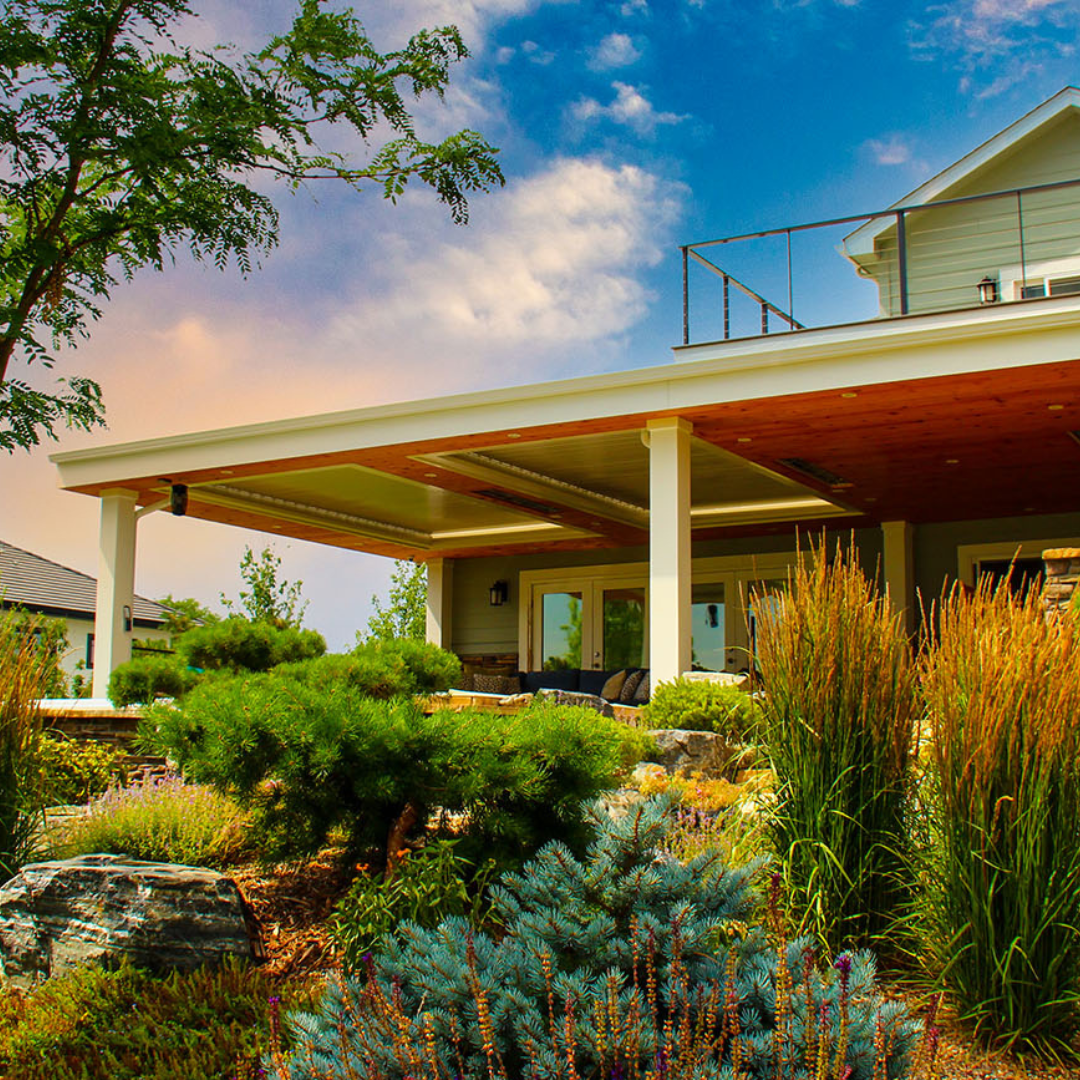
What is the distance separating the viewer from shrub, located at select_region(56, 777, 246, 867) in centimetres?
395

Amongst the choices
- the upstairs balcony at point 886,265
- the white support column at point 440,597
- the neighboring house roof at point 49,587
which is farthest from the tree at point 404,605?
the upstairs balcony at point 886,265

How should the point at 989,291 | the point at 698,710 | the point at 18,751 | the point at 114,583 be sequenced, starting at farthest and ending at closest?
the point at 989,291, the point at 114,583, the point at 698,710, the point at 18,751

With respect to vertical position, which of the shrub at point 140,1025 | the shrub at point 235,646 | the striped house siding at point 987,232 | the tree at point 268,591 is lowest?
the shrub at point 140,1025

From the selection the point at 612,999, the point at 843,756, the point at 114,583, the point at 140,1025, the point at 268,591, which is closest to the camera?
the point at 612,999

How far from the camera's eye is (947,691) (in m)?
2.66

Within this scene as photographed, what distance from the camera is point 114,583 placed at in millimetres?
9930

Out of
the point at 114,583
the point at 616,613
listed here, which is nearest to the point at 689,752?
the point at 114,583

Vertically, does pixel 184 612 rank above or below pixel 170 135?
below

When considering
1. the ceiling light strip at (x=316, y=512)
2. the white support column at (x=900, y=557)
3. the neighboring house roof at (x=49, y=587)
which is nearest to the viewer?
the ceiling light strip at (x=316, y=512)

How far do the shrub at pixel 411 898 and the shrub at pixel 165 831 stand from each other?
92cm

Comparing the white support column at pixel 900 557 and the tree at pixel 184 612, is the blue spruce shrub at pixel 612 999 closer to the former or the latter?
the white support column at pixel 900 557

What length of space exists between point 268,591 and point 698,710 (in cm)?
915

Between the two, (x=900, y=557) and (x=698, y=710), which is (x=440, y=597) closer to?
(x=900, y=557)

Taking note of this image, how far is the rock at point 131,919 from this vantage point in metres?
3.18
